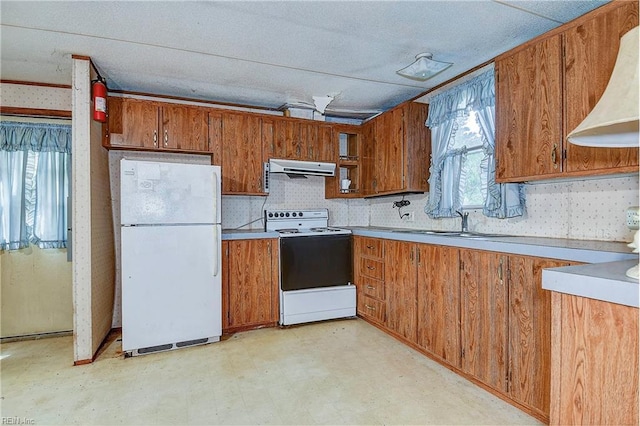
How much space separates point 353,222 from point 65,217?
3215 mm

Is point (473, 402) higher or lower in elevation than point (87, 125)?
Answer: lower

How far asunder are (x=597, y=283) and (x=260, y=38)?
2393 mm

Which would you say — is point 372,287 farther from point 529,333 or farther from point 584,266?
point 584,266

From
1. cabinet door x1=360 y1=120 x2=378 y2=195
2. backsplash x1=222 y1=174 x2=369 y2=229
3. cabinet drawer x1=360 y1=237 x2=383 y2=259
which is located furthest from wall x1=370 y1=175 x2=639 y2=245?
backsplash x1=222 y1=174 x2=369 y2=229

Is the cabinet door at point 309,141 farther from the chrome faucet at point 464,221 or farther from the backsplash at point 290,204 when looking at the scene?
the chrome faucet at point 464,221

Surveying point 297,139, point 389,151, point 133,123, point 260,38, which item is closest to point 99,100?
point 133,123

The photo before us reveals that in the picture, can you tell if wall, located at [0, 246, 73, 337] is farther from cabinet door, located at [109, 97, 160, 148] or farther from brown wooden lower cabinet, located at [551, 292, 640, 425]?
brown wooden lower cabinet, located at [551, 292, 640, 425]

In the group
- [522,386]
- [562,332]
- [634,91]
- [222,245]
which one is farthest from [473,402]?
[222,245]

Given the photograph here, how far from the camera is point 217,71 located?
3.01 meters

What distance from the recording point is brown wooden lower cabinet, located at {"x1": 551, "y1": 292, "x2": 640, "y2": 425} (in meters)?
1.11

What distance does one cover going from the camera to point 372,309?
3.57 metres

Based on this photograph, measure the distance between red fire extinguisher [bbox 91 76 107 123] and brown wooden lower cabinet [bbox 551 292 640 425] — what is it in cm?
341

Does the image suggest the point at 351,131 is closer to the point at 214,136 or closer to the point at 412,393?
the point at 214,136

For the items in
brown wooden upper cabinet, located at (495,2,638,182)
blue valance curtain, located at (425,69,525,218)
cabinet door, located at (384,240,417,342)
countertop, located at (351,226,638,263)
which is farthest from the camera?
cabinet door, located at (384,240,417,342)
